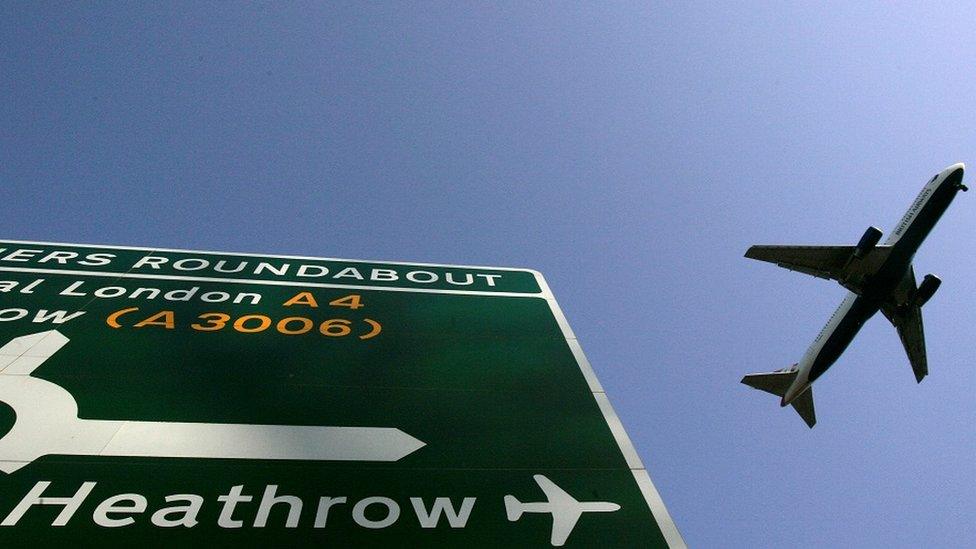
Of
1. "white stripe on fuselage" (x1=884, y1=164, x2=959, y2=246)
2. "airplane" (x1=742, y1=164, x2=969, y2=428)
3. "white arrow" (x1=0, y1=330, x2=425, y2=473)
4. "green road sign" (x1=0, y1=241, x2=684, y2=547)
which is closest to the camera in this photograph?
"green road sign" (x1=0, y1=241, x2=684, y2=547)

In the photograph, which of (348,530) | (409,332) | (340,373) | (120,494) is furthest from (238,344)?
(348,530)

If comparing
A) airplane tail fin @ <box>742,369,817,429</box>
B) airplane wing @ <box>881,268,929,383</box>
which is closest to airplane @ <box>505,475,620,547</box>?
airplane wing @ <box>881,268,929,383</box>

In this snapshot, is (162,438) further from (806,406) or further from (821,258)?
(806,406)

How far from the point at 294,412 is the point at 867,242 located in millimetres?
22116

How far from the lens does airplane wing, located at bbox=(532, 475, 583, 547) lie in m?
4.12

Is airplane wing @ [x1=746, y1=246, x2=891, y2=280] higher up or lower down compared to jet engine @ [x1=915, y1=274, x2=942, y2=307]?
higher up

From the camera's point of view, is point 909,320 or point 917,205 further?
point 909,320

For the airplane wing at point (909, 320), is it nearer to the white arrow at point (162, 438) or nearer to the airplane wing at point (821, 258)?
the airplane wing at point (821, 258)

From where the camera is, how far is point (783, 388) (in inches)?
1185

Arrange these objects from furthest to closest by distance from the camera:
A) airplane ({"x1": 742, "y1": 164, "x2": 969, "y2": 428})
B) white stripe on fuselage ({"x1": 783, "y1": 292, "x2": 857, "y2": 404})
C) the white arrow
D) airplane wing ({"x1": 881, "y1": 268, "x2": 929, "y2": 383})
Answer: white stripe on fuselage ({"x1": 783, "y1": 292, "x2": 857, "y2": 404}) < airplane wing ({"x1": 881, "y1": 268, "x2": 929, "y2": 383}) < airplane ({"x1": 742, "y1": 164, "x2": 969, "y2": 428}) < the white arrow

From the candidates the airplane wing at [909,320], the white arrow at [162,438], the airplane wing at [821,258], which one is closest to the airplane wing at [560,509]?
the white arrow at [162,438]

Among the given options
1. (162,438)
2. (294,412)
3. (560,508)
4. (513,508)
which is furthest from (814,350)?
(162,438)

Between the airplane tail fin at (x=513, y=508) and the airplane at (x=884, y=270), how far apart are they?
61.9 ft

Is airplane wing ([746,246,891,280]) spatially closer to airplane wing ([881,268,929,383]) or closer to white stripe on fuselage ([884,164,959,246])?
white stripe on fuselage ([884,164,959,246])
